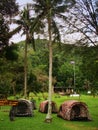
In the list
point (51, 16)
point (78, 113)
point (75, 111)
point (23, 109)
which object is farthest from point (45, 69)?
point (51, 16)

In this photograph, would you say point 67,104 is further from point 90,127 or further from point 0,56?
point 0,56

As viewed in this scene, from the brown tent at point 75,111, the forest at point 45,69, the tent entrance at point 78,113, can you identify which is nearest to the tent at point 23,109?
the brown tent at point 75,111

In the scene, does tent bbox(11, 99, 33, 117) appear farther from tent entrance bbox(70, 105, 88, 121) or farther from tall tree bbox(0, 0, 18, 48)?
tall tree bbox(0, 0, 18, 48)

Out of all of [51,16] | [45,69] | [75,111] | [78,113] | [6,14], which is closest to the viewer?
[51,16]

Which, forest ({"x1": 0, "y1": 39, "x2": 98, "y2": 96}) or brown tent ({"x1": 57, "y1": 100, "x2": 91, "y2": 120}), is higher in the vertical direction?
forest ({"x1": 0, "y1": 39, "x2": 98, "y2": 96})

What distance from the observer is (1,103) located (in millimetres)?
22766

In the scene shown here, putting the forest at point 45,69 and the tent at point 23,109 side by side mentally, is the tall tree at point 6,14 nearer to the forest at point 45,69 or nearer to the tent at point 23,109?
the forest at point 45,69

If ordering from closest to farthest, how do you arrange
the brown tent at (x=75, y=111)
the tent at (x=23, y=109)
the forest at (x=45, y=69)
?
1. the forest at (x=45, y=69)
2. the brown tent at (x=75, y=111)
3. the tent at (x=23, y=109)

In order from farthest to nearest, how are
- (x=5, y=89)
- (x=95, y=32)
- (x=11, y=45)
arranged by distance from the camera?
(x=5, y=89)
(x=11, y=45)
(x=95, y=32)

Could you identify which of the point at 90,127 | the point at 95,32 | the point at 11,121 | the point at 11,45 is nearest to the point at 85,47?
the point at 95,32

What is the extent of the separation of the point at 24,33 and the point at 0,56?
6.59 m

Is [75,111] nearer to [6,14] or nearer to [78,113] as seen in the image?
[78,113]

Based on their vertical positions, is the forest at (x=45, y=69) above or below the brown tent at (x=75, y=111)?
above

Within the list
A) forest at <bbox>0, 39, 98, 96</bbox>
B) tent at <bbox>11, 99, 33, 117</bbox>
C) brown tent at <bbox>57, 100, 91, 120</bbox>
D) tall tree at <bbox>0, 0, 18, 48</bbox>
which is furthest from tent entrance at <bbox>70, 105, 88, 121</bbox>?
tall tree at <bbox>0, 0, 18, 48</bbox>
